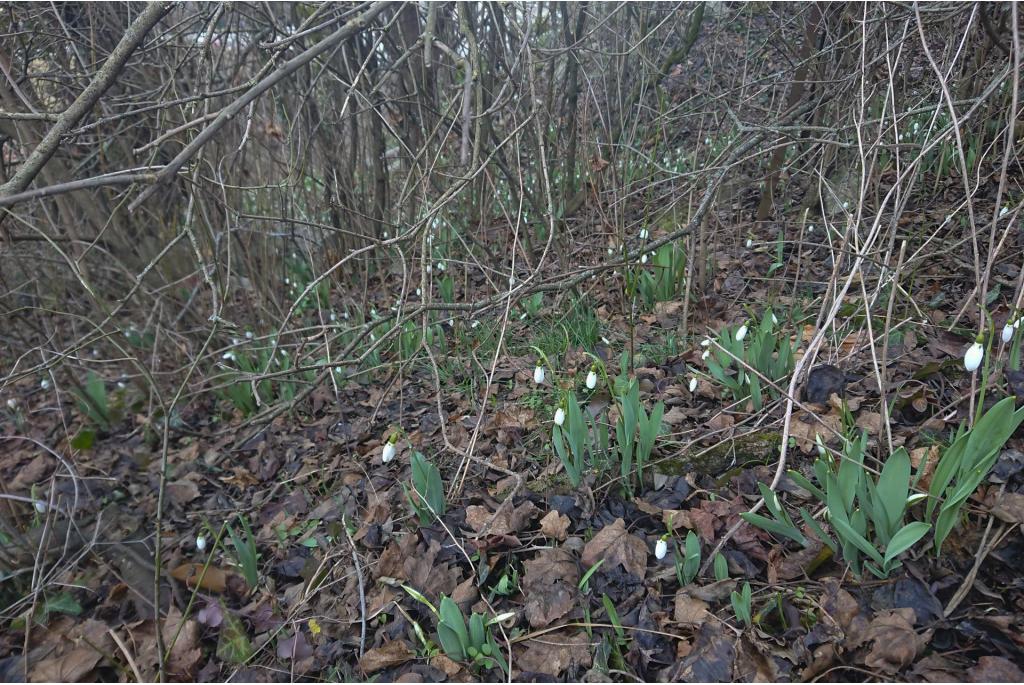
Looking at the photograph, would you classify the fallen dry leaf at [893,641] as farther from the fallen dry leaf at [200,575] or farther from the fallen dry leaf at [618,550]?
the fallen dry leaf at [200,575]

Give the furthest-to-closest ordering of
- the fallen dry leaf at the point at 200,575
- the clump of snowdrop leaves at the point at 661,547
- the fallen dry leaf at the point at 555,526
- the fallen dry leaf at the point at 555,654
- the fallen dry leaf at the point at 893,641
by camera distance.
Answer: the fallen dry leaf at the point at 200,575 → the fallen dry leaf at the point at 555,526 → the clump of snowdrop leaves at the point at 661,547 → the fallen dry leaf at the point at 555,654 → the fallen dry leaf at the point at 893,641

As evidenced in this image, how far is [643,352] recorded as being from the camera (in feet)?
9.52

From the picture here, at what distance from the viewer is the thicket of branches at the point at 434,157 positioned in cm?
298

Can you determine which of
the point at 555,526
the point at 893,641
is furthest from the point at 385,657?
the point at 893,641

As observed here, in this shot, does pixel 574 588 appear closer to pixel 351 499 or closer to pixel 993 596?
pixel 993 596

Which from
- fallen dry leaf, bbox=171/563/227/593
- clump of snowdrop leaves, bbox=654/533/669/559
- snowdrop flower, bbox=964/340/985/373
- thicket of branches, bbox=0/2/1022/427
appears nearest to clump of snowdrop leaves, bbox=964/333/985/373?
snowdrop flower, bbox=964/340/985/373

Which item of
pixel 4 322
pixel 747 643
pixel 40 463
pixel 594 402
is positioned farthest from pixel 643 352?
pixel 4 322

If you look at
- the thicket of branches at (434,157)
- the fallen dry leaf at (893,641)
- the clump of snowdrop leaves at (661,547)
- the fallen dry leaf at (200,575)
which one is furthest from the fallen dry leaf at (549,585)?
the fallen dry leaf at (200,575)

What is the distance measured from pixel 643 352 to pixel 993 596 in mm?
1634

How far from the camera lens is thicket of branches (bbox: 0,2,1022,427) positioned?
9.77 ft

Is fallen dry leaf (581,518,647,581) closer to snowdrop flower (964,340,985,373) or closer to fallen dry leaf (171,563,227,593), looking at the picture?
snowdrop flower (964,340,985,373)

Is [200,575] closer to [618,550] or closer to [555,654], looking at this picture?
→ [555,654]

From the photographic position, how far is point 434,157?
2.92 m

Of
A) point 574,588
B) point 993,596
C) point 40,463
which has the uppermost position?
point 993,596
